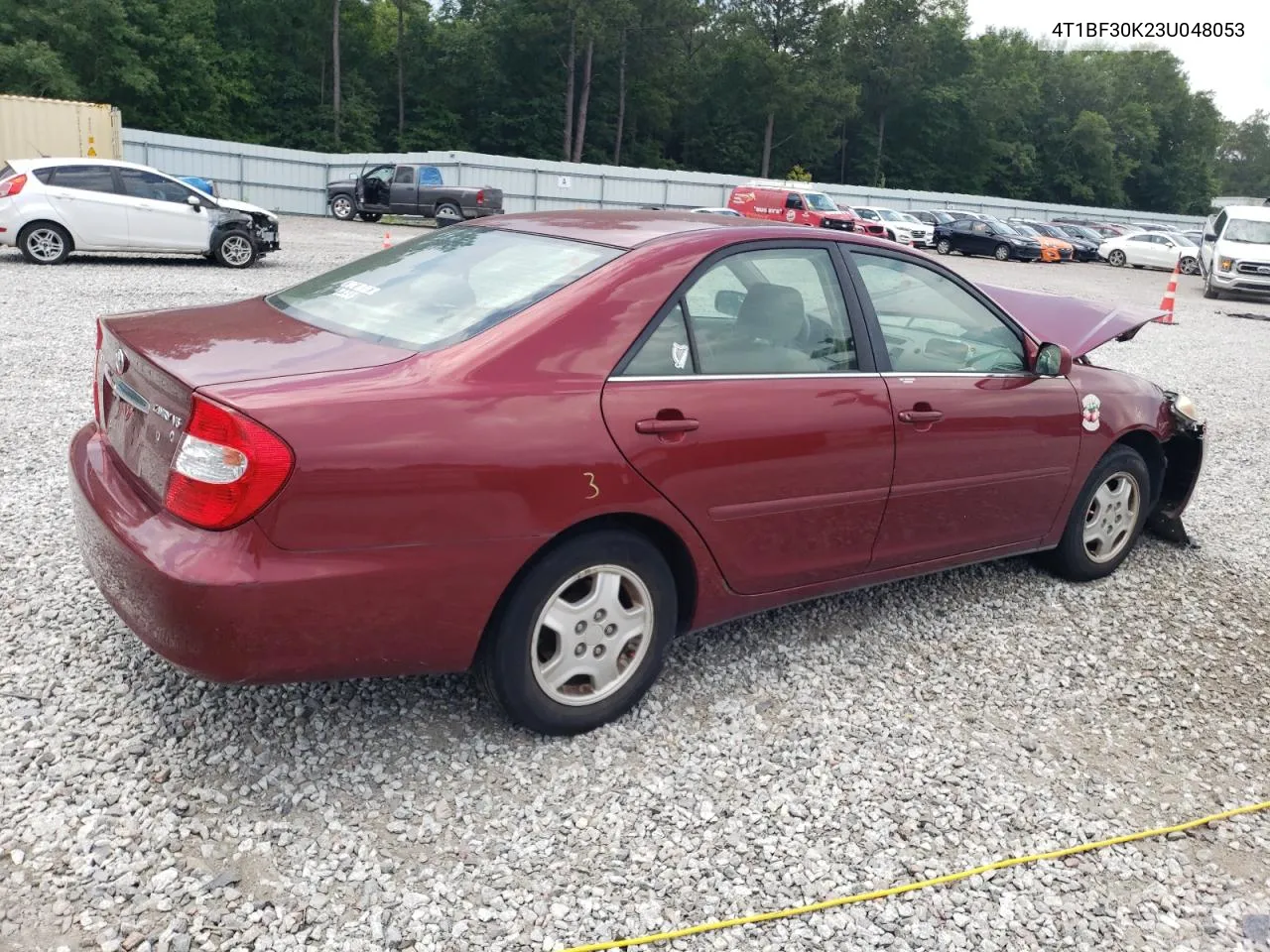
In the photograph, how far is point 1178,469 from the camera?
5.43 metres

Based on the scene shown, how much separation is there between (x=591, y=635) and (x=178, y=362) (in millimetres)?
1406

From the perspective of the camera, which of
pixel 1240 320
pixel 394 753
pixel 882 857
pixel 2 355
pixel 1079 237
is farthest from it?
pixel 1079 237

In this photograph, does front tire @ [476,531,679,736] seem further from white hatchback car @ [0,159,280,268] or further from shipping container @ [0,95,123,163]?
shipping container @ [0,95,123,163]

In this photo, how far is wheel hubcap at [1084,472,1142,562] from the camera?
489 cm

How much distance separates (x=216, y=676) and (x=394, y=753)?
0.65m

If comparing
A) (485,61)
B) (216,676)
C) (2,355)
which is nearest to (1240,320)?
(2,355)

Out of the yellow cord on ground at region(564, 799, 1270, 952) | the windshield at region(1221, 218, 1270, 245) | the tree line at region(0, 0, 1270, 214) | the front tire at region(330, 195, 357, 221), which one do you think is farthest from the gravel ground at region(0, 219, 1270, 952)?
the tree line at region(0, 0, 1270, 214)

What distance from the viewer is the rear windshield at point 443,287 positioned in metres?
3.19

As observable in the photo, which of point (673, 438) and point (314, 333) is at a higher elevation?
point (314, 333)

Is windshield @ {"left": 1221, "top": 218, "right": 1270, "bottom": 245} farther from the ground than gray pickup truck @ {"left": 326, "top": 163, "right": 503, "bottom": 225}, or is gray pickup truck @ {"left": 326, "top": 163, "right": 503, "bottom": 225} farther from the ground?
windshield @ {"left": 1221, "top": 218, "right": 1270, "bottom": 245}

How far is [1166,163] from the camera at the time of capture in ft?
290

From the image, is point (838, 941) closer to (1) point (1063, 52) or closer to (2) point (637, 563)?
(2) point (637, 563)

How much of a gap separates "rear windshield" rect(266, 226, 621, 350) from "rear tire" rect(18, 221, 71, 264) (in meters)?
12.2

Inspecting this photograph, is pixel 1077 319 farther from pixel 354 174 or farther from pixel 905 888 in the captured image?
pixel 354 174
